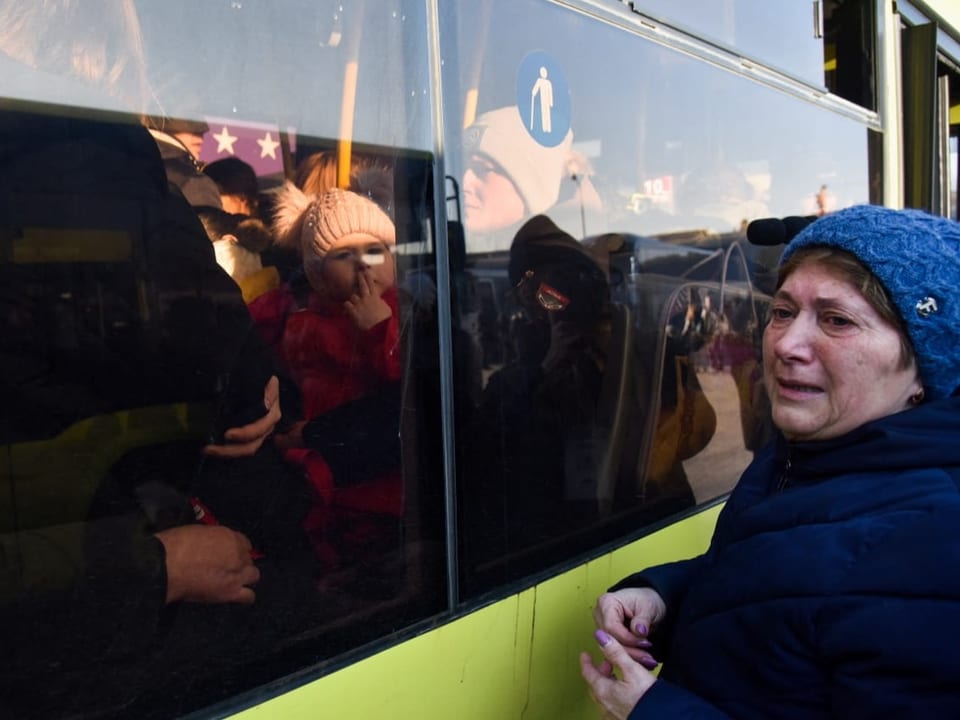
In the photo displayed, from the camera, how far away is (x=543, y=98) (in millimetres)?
1585

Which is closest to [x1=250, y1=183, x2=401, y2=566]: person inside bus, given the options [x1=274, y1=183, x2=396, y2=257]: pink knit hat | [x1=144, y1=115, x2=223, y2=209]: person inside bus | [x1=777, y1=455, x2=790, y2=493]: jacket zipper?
[x1=274, y1=183, x2=396, y2=257]: pink knit hat

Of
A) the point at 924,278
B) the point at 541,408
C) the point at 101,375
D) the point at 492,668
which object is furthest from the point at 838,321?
the point at 101,375

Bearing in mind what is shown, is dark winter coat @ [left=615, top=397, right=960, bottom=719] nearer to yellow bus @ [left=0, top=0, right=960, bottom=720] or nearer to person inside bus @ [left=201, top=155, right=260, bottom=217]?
yellow bus @ [left=0, top=0, right=960, bottom=720]

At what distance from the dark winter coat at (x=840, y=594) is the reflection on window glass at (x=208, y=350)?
51 cm

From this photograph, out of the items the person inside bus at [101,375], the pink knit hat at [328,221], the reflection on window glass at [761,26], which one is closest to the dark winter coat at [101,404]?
the person inside bus at [101,375]

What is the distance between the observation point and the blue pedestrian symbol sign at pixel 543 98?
5.07 feet

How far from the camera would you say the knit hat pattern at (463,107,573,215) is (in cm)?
145

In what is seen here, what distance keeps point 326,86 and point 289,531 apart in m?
0.69

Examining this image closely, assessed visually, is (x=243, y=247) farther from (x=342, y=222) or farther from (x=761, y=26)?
(x=761, y=26)

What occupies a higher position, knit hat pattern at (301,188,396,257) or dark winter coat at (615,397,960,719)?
knit hat pattern at (301,188,396,257)

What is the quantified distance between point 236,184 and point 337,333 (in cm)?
28

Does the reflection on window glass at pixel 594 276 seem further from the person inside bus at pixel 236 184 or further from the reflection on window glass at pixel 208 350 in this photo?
the person inside bus at pixel 236 184

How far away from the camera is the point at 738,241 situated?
2242mm

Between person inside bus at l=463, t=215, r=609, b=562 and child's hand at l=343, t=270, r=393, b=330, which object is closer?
child's hand at l=343, t=270, r=393, b=330
